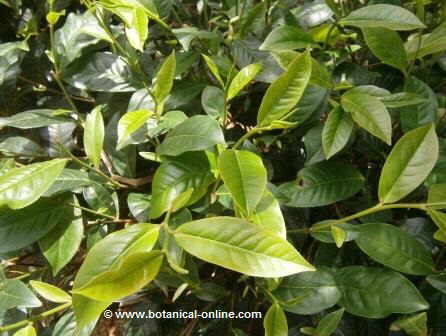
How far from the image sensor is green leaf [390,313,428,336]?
615mm

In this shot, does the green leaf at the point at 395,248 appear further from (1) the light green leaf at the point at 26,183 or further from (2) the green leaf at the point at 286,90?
(1) the light green leaf at the point at 26,183

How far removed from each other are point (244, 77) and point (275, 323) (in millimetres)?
355

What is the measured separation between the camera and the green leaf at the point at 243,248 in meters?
0.42

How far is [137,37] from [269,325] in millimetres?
471

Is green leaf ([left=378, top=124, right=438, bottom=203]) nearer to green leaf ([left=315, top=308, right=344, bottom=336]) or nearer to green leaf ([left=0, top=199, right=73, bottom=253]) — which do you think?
green leaf ([left=315, top=308, right=344, bottom=336])

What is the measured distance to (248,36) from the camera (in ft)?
2.52

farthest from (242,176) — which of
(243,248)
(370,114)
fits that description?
(370,114)

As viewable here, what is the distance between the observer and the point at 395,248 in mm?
629

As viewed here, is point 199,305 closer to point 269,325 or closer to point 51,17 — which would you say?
point 269,325

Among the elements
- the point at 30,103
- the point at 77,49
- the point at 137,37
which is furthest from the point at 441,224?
the point at 30,103

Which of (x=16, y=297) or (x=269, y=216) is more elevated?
(x=269, y=216)

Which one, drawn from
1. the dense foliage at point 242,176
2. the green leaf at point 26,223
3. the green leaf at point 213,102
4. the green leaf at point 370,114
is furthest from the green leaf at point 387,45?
the green leaf at point 26,223

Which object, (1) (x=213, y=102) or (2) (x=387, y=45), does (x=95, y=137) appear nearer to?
(1) (x=213, y=102)

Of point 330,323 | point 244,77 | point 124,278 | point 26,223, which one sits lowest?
point 330,323
